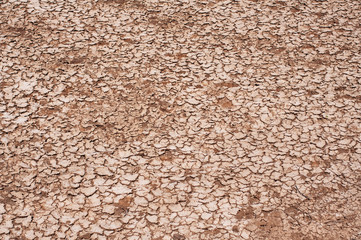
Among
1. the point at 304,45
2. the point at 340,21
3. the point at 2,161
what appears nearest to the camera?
the point at 2,161

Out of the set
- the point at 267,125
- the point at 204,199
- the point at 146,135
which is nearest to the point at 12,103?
the point at 146,135

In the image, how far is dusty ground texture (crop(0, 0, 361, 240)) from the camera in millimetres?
2080

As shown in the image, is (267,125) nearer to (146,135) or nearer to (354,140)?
(354,140)

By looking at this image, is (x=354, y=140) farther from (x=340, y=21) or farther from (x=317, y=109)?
(x=340, y=21)

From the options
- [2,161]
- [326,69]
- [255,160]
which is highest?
[326,69]

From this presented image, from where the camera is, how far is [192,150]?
2.39 m

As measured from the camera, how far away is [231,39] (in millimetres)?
3121

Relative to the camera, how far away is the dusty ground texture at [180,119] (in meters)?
2.08

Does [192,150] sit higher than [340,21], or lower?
lower

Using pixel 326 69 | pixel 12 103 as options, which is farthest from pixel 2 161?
pixel 326 69

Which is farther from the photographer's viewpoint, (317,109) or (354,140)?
(317,109)

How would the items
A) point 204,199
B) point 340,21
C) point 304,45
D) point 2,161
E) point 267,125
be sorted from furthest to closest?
point 340,21, point 304,45, point 267,125, point 2,161, point 204,199

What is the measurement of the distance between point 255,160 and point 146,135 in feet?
2.07

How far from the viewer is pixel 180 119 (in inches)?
101
